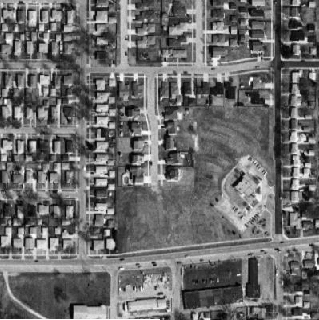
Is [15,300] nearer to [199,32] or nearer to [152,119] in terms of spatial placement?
[152,119]

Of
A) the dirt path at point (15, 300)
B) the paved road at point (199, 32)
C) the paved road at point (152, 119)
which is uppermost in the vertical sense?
the paved road at point (199, 32)

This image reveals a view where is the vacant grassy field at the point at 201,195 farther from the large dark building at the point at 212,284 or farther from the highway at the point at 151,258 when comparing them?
the large dark building at the point at 212,284

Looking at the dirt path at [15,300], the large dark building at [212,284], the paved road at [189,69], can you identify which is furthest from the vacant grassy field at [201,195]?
the dirt path at [15,300]

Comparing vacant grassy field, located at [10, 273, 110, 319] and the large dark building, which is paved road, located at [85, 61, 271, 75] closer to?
the large dark building

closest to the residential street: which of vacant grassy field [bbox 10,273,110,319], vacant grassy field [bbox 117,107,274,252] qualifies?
vacant grassy field [bbox 10,273,110,319]

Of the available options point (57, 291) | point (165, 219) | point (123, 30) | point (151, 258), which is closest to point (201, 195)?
point (165, 219)

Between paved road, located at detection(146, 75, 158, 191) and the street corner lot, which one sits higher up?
paved road, located at detection(146, 75, 158, 191)

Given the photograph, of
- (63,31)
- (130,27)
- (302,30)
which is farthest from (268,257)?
(63,31)
